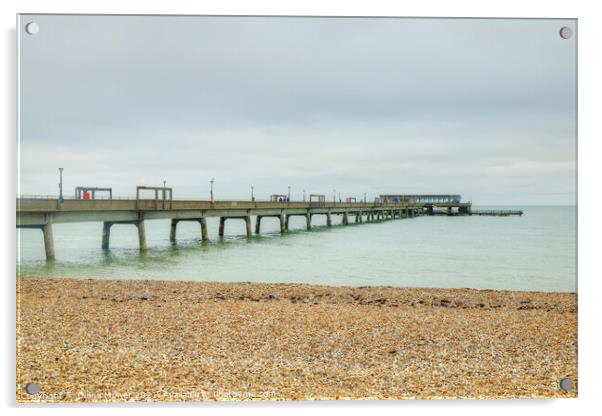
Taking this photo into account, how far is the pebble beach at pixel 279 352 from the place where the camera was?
17.7 ft

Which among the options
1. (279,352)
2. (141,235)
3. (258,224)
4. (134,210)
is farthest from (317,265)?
(258,224)

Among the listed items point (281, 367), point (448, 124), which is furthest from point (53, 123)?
point (448, 124)

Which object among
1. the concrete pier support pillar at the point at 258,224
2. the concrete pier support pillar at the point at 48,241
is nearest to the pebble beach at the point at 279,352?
the concrete pier support pillar at the point at 48,241

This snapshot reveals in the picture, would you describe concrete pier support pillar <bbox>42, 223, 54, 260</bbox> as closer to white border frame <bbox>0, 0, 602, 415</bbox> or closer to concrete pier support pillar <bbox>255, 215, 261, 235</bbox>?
white border frame <bbox>0, 0, 602, 415</bbox>

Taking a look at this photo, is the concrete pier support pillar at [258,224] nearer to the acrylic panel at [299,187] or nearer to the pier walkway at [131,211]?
the pier walkway at [131,211]

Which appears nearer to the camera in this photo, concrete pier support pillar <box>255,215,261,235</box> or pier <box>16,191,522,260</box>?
pier <box>16,191,522,260</box>

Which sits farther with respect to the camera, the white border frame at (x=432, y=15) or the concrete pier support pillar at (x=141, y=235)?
the concrete pier support pillar at (x=141, y=235)

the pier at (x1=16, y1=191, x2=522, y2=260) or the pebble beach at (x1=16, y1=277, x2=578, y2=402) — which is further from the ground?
the pier at (x1=16, y1=191, x2=522, y2=260)

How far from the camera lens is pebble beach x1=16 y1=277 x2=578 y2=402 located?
5.39 metres

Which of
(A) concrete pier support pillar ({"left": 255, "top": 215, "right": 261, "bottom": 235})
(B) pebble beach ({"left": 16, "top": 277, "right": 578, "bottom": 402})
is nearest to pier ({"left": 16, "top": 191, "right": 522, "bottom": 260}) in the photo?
(A) concrete pier support pillar ({"left": 255, "top": 215, "right": 261, "bottom": 235})

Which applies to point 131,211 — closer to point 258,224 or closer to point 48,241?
point 48,241

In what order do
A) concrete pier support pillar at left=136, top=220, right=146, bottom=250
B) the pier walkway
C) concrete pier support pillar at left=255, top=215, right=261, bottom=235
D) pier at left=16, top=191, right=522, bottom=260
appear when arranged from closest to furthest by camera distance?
the pier walkway
pier at left=16, top=191, right=522, bottom=260
concrete pier support pillar at left=136, top=220, right=146, bottom=250
concrete pier support pillar at left=255, top=215, right=261, bottom=235
